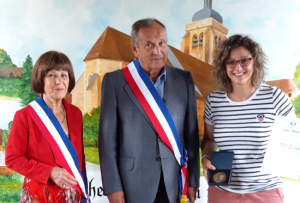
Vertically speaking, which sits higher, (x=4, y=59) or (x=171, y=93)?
(x=4, y=59)

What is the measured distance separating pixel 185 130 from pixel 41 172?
2.58 feet

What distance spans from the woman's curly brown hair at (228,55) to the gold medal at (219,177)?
0.46m

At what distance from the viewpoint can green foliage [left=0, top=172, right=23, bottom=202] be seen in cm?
219

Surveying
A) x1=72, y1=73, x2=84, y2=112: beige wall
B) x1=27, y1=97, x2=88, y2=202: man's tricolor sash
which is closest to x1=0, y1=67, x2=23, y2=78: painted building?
x1=72, y1=73, x2=84, y2=112: beige wall

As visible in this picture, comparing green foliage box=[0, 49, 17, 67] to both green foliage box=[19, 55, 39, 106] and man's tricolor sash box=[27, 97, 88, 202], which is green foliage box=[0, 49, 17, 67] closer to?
green foliage box=[19, 55, 39, 106]

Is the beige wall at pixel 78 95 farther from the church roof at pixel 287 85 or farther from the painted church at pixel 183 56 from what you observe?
the church roof at pixel 287 85

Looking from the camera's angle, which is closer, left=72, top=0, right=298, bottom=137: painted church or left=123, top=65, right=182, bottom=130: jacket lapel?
left=123, top=65, right=182, bottom=130: jacket lapel

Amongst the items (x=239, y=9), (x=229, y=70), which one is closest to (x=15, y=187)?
(x=229, y=70)

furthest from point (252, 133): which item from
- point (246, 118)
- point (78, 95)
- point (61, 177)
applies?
point (78, 95)

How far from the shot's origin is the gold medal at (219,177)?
1351 mm

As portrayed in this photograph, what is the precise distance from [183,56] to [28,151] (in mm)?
1417

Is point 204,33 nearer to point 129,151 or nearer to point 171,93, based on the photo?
point 171,93

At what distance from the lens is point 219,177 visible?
4.47ft

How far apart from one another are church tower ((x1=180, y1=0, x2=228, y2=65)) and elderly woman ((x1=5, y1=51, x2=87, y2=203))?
Answer: 45.3 inches
